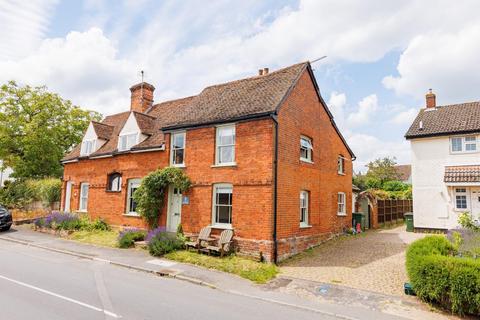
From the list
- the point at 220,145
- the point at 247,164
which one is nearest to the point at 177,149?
the point at 220,145

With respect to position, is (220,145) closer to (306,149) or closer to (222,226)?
(222,226)

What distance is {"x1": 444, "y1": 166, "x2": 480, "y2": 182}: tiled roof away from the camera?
1954 cm

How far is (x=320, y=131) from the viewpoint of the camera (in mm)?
18094

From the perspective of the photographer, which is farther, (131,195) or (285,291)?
(131,195)

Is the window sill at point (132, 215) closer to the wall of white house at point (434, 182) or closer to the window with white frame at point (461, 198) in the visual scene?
the wall of white house at point (434, 182)

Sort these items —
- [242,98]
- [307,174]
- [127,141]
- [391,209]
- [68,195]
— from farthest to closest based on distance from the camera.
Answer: [391,209] < [68,195] < [127,141] < [307,174] < [242,98]

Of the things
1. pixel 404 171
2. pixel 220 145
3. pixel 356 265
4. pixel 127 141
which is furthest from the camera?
pixel 404 171

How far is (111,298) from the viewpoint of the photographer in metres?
7.91

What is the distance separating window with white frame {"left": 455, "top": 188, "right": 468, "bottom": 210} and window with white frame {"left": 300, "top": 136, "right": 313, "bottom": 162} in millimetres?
11412

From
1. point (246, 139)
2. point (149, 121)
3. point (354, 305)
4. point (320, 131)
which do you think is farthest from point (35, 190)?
point (354, 305)

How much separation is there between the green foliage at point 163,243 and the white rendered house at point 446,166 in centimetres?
1696

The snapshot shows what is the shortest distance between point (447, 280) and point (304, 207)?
8.50 m

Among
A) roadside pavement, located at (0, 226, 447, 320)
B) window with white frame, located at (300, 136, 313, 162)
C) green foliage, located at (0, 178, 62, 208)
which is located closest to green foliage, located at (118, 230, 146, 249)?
roadside pavement, located at (0, 226, 447, 320)

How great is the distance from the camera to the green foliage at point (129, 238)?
1540cm
